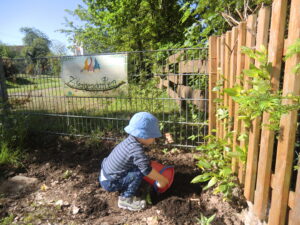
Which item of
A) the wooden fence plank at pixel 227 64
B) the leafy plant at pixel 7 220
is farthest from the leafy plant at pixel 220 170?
the leafy plant at pixel 7 220

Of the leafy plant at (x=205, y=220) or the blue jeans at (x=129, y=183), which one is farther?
the blue jeans at (x=129, y=183)

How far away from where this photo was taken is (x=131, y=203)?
7.75ft

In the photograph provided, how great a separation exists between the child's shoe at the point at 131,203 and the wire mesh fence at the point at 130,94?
124cm

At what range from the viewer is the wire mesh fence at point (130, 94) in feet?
11.7

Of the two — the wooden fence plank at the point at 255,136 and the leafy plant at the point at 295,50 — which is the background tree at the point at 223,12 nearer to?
the wooden fence plank at the point at 255,136

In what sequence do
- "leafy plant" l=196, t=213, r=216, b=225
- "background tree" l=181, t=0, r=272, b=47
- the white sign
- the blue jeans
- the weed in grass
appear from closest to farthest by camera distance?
"leafy plant" l=196, t=213, r=216, b=225
the blue jeans
"background tree" l=181, t=0, r=272, b=47
the weed in grass
the white sign

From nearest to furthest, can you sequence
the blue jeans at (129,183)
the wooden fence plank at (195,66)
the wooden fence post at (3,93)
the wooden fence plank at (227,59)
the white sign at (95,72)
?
the wooden fence plank at (227,59), the blue jeans at (129,183), the wooden fence plank at (195,66), the white sign at (95,72), the wooden fence post at (3,93)

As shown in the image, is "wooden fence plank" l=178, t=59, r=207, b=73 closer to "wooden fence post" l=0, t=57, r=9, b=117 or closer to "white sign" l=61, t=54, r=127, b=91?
"white sign" l=61, t=54, r=127, b=91

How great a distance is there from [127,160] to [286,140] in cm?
155

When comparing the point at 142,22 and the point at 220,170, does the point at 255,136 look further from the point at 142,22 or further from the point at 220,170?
the point at 142,22

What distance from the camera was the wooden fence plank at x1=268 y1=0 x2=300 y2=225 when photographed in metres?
1.20

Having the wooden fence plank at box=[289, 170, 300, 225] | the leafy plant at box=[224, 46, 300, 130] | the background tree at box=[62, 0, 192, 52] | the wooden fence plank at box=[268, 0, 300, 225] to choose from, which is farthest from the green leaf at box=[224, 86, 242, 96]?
the background tree at box=[62, 0, 192, 52]

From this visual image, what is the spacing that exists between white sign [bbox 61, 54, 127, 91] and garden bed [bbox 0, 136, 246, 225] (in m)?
1.32

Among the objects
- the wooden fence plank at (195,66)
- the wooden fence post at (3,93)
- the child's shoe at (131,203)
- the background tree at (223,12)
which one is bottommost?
the child's shoe at (131,203)
